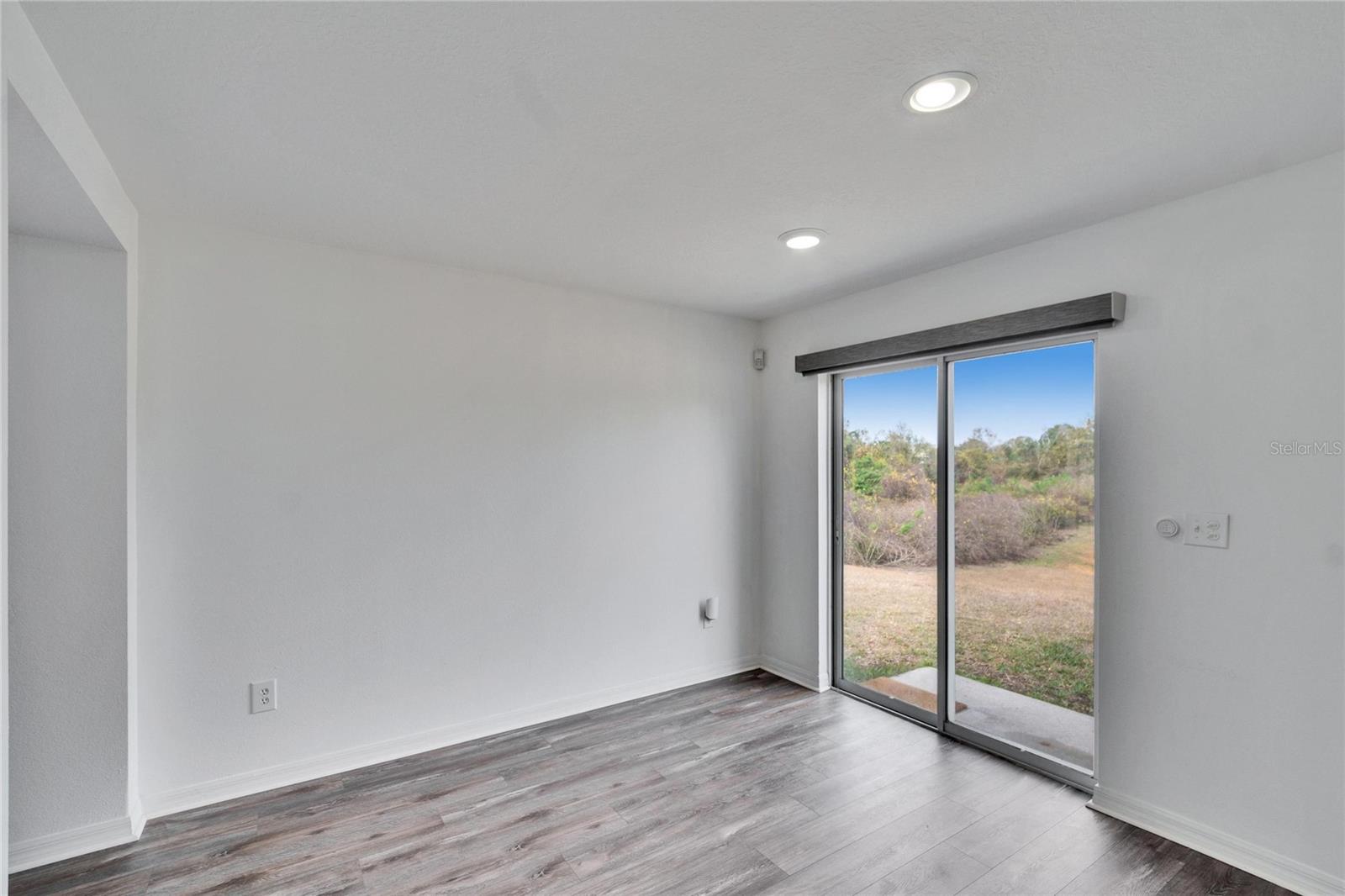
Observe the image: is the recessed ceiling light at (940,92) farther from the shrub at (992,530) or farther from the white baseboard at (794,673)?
the white baseboard at (794,673)

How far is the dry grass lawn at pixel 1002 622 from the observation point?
2.78 metres

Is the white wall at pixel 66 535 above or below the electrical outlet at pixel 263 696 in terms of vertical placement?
above

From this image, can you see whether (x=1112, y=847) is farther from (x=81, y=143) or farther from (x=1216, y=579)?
(x=81, y=143)

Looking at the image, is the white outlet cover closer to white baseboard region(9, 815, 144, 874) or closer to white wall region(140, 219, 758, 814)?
white wall region(140, 219, 758, 814)

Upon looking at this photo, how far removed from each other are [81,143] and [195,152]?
0.28 metres

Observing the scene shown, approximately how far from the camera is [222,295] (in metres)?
2.68

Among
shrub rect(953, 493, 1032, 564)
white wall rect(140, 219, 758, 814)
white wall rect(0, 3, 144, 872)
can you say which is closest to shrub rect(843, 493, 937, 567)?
shrub rect(953, 493, 1032, 564)

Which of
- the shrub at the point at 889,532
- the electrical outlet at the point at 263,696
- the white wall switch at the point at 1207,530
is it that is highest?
the white wall switch at the point at 1207,530

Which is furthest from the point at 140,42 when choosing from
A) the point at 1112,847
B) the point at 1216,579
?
the point at 1112,847

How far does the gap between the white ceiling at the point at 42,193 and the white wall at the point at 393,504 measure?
46cm

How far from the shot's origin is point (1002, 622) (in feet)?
10.1

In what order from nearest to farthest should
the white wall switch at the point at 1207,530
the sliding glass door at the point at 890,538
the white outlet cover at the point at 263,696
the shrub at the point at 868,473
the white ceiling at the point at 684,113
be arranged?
the white ceiling at the point at 684,113
the white wall switch at the point at 1207,530
the white outlet cover at the point at 263,696
the sliding glass door at the point at 890,538
the shrub at the point at 868,473

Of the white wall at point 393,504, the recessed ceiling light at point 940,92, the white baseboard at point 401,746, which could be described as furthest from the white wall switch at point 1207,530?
the white baseboard at point 401,746
